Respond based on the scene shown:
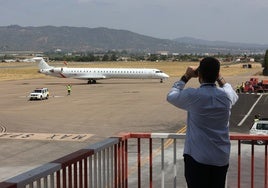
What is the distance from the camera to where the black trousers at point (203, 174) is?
5.40 meters

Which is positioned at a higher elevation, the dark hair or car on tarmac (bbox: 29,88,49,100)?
the dark hair

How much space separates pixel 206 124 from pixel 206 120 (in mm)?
45

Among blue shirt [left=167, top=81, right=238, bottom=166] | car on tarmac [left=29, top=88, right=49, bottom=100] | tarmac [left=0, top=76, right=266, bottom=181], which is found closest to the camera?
blue shirt [left=167, top=81, right=238, bottom=166]

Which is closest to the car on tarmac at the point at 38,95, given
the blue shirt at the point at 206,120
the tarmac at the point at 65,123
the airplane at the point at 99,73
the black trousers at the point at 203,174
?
the tarmac at the point at 65,123

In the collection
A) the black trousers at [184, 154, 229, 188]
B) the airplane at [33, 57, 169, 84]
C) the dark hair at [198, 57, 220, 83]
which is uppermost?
the dark hair at [198, 57, 220, 83]

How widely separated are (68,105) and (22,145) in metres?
23.7

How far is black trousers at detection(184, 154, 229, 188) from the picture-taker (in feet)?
17.7

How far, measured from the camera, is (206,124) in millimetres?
5355

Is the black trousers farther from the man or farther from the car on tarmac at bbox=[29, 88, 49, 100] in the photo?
the car on tarmac at bbox=[29, 88, 49, 100]

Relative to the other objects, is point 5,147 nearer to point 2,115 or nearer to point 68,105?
point 2,115

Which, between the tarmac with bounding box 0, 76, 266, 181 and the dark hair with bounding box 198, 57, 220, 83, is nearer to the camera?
the dark hair with bounding box 198, 57, 220, 83

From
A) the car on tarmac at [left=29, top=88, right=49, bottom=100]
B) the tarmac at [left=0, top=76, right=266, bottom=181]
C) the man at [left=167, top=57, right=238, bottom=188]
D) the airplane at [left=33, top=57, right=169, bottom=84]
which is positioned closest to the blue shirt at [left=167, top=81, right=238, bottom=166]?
the man at [left=167, top=57, right=238, bottom=188]

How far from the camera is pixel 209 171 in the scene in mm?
5402

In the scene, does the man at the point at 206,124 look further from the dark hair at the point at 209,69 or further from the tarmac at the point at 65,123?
the tarmac at the point at 65,123
